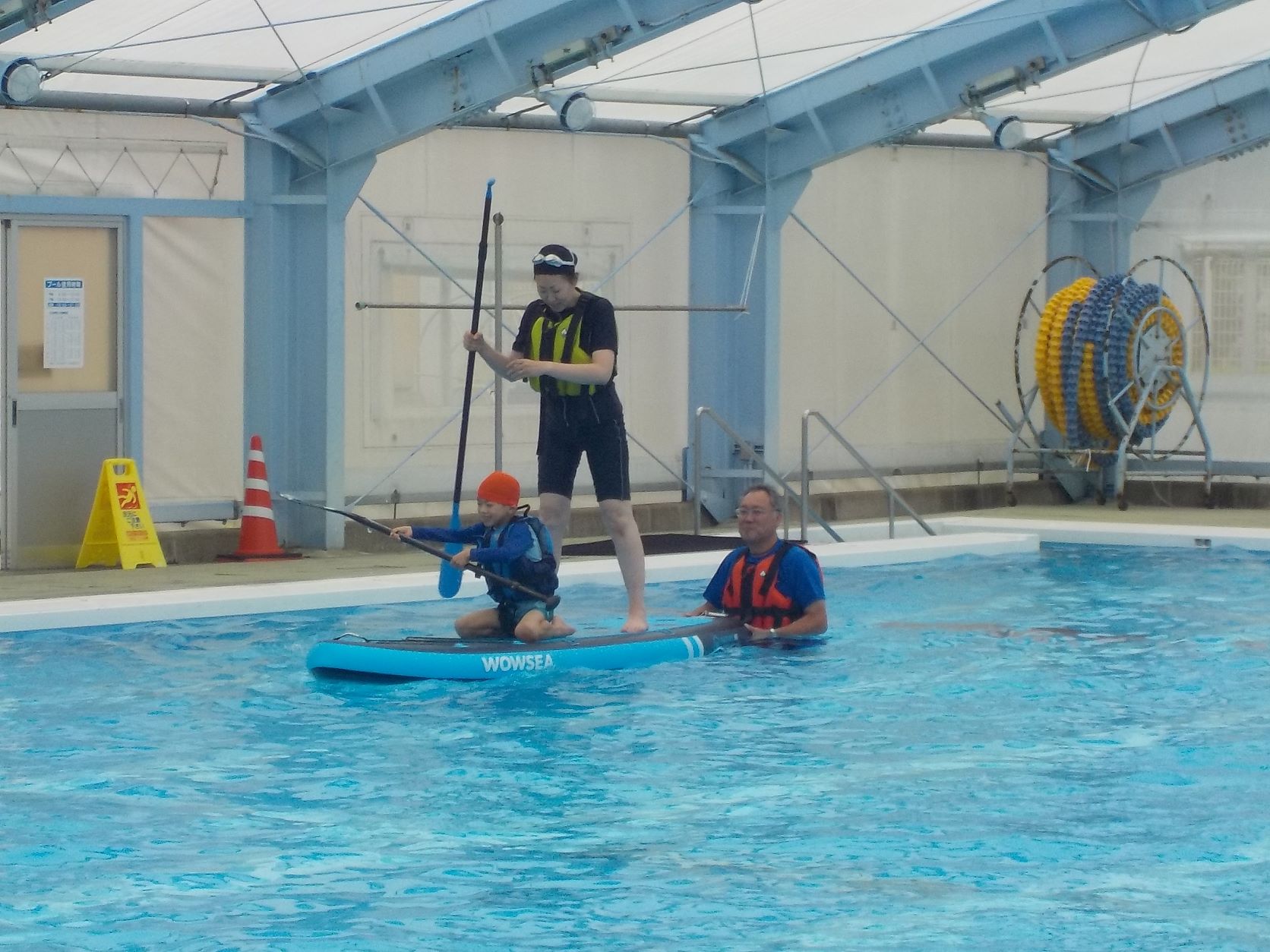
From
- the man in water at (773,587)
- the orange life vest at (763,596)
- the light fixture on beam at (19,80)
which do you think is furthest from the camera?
the light fixture on beam at (19,80)

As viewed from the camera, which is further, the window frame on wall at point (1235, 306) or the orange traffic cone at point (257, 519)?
the window frame on wall at point (1235, 306)

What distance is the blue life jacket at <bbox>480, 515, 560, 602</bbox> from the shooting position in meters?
8.91

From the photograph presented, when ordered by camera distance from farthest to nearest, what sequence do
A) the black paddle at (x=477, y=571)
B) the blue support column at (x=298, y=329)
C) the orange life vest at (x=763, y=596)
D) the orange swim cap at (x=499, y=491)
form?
the blue support column at (x=298, y=329) → the orange life vest at (x=763, y=596) → the orange swim cap at (x=499, y=491) → the black paddle at (x=477, y=571)

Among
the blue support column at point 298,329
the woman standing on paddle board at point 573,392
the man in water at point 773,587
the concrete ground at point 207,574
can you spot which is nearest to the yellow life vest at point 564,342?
the woman standing on paddle board at point 573,392

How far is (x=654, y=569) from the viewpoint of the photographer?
12617mm

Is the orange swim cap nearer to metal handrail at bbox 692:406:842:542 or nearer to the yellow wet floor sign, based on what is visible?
metal handrail at bbox 692:406:842:542

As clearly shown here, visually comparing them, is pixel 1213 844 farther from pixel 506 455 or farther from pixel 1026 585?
pixel 506 455

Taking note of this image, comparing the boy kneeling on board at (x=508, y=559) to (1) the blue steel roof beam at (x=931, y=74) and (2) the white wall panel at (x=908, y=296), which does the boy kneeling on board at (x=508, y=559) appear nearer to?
(1) the blue steel roof beam at (x=931, y=74)

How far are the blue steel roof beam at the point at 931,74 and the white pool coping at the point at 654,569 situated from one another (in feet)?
10.6

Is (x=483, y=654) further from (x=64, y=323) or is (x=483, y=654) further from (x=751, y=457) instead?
(x=64, y=323)

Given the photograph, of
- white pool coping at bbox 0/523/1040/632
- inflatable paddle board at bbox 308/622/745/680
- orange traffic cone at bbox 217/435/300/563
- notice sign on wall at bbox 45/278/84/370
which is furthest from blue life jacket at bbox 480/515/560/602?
notice sign on wall at bbox 45/278/84/370

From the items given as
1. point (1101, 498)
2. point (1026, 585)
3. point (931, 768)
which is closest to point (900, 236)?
point (1101, 498)

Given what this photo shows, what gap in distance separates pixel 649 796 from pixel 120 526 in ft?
24.1

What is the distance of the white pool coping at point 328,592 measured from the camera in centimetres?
1023
